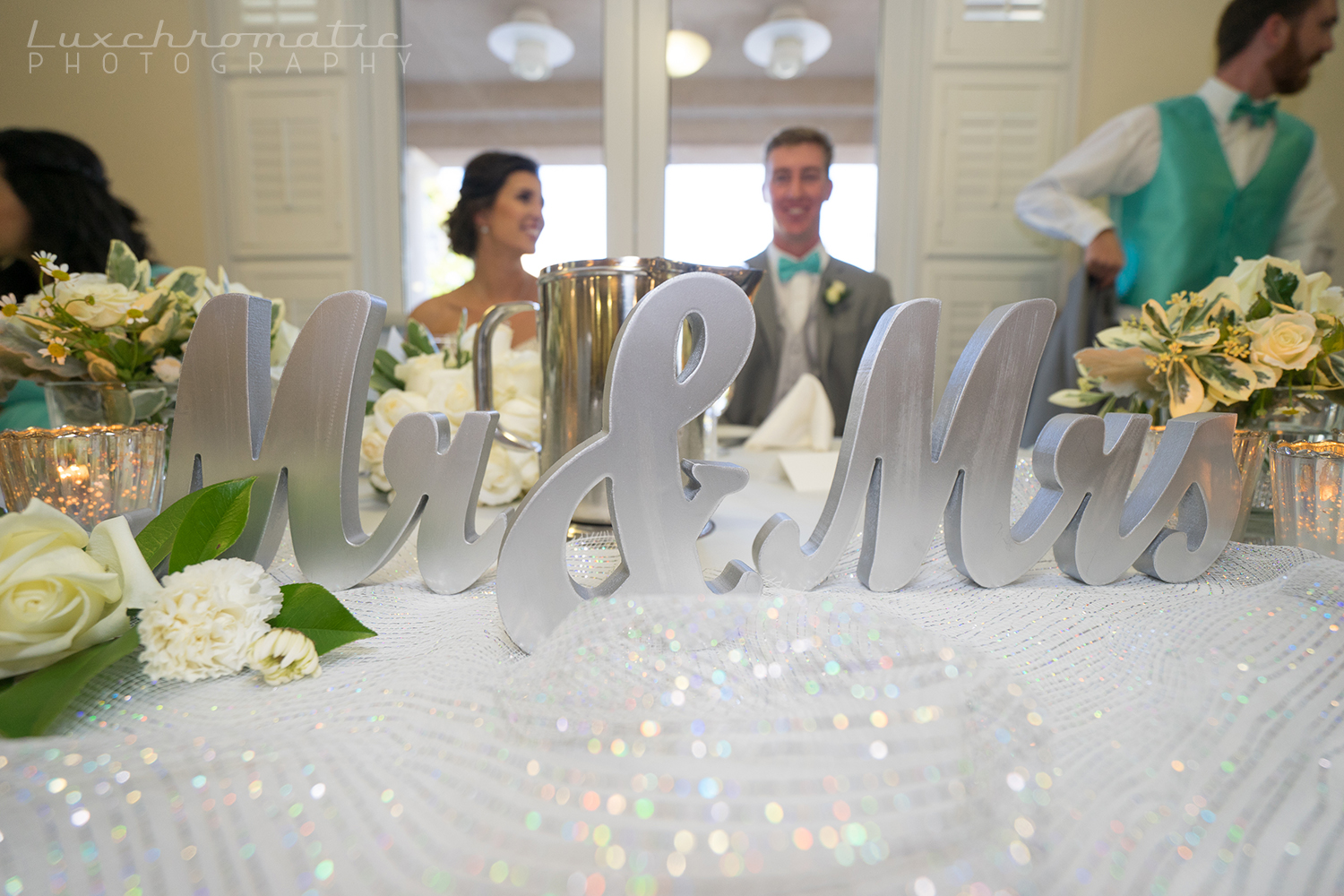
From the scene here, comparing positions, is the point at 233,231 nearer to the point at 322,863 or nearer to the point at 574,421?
the point at 574,421

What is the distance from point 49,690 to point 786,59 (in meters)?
3.26

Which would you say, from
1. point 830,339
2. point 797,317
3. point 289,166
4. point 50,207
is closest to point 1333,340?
point 830,339

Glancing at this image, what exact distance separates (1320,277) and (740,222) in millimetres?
2466

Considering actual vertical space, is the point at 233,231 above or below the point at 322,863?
above

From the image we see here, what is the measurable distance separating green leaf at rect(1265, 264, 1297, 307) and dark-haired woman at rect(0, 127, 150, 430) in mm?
2788

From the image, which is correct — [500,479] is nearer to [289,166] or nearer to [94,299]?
[94,299]

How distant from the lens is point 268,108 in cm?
279

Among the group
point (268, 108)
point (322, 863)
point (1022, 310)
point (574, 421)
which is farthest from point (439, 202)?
point (322, 863)

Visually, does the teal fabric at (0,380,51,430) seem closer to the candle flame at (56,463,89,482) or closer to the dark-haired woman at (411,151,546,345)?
the candle flame at (56,463,89,482)

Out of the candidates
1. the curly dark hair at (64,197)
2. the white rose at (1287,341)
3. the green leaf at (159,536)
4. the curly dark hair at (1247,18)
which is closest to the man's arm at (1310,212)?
the curly dark hair at (1247,18)

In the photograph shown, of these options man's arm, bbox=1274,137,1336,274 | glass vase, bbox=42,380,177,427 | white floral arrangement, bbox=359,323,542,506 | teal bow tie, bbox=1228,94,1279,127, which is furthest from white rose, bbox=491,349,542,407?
man's arm, bbox=1274,137,1336,274

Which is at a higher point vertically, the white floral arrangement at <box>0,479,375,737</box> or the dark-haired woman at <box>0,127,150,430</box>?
the dark-haired woman at <box>0,127,150,430</box>

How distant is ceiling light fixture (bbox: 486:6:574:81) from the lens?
2.83 m

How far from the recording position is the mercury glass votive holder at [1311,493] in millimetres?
492
